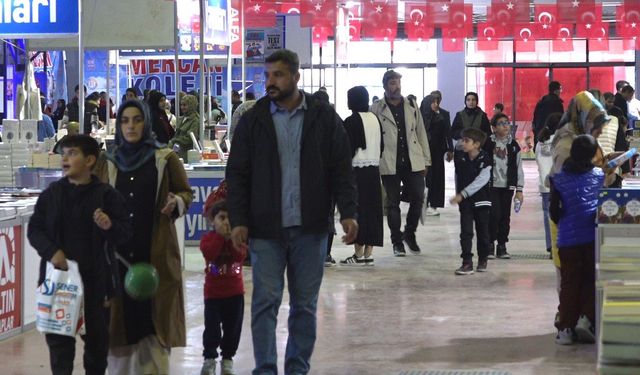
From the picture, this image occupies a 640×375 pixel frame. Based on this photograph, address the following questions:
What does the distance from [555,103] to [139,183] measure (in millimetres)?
16391

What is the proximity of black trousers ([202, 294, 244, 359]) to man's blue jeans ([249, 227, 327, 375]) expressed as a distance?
64 centimetres

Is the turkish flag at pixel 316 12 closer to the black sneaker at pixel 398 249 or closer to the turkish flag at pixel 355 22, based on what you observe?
the turkish flag at pixel 355 22

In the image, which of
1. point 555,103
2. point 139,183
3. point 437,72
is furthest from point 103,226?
point 437,72

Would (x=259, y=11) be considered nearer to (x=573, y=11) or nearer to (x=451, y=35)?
(x=451, y=35)

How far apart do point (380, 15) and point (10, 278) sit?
57.6 feet

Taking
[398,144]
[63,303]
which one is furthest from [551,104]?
[63,303]

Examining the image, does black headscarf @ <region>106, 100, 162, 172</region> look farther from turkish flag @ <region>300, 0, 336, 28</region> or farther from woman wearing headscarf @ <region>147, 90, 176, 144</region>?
turkish flag @ <region>300, 0, 336, 28</region>

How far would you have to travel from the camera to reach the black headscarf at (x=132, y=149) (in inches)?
269

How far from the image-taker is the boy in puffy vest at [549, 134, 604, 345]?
27.5 feet

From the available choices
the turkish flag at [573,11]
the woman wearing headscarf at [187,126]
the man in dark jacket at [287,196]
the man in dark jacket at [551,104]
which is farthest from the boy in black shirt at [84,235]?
the turkish flag at [573,11]

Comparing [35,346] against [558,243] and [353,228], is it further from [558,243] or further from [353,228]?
[558,243]

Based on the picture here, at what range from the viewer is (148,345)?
22.7 feet

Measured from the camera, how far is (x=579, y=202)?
8.38m

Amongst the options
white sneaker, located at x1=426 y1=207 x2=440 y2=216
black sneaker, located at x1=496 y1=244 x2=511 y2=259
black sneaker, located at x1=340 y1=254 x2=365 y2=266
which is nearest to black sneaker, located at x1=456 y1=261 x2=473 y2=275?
black sneaker, located at x1=340 y1=254 x2=365 y2=266
